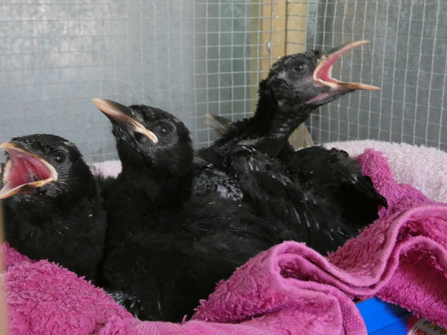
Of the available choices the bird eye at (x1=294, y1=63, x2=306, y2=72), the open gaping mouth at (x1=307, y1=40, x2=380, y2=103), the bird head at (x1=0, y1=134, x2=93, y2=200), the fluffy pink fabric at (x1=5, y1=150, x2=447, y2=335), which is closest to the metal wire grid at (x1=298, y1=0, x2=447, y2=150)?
the open gaping mouth at (x1=307, y1=40, x2=380, y2=103)

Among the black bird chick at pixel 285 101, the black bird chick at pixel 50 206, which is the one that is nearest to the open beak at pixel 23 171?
the black bird chick at pixel 50 206

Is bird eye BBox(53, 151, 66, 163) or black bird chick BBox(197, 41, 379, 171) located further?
black bird chick BBox(197, 41, 379, 171)

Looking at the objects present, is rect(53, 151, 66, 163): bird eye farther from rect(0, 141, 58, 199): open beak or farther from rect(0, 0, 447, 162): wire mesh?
rect(0, 0, 447, 162): wire mesh

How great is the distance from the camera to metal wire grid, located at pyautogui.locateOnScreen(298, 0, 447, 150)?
86.7 inches

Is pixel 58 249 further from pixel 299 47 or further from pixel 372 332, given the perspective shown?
pixel 299 47

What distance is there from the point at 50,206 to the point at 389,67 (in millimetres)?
1672

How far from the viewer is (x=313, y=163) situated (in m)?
1.59

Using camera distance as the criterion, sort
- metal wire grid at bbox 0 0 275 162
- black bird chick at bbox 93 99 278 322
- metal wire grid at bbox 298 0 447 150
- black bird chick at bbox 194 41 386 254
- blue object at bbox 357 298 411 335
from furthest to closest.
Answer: metal wire grid at bbox 0 0 275 162, metal wire grid at bbox 298 0 447 150, black bird chick at bbox 194 41 386 254, black bird chick at bbox 93 99 278 322, blue object at bbox 357 298 411 335

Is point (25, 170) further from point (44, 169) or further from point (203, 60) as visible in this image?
point (203, 60)

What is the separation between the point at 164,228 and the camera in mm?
1255

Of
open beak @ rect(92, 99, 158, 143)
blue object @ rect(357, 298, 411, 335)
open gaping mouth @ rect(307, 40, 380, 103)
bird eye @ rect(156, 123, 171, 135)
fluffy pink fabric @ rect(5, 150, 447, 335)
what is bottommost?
blue object @ rect(357, 298, 411, 335)

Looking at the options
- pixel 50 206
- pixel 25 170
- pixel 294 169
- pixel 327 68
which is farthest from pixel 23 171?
pixel 327 68

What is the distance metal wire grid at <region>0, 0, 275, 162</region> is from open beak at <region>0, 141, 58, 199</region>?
0.99 meters

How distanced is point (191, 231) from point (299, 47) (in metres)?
1.65
